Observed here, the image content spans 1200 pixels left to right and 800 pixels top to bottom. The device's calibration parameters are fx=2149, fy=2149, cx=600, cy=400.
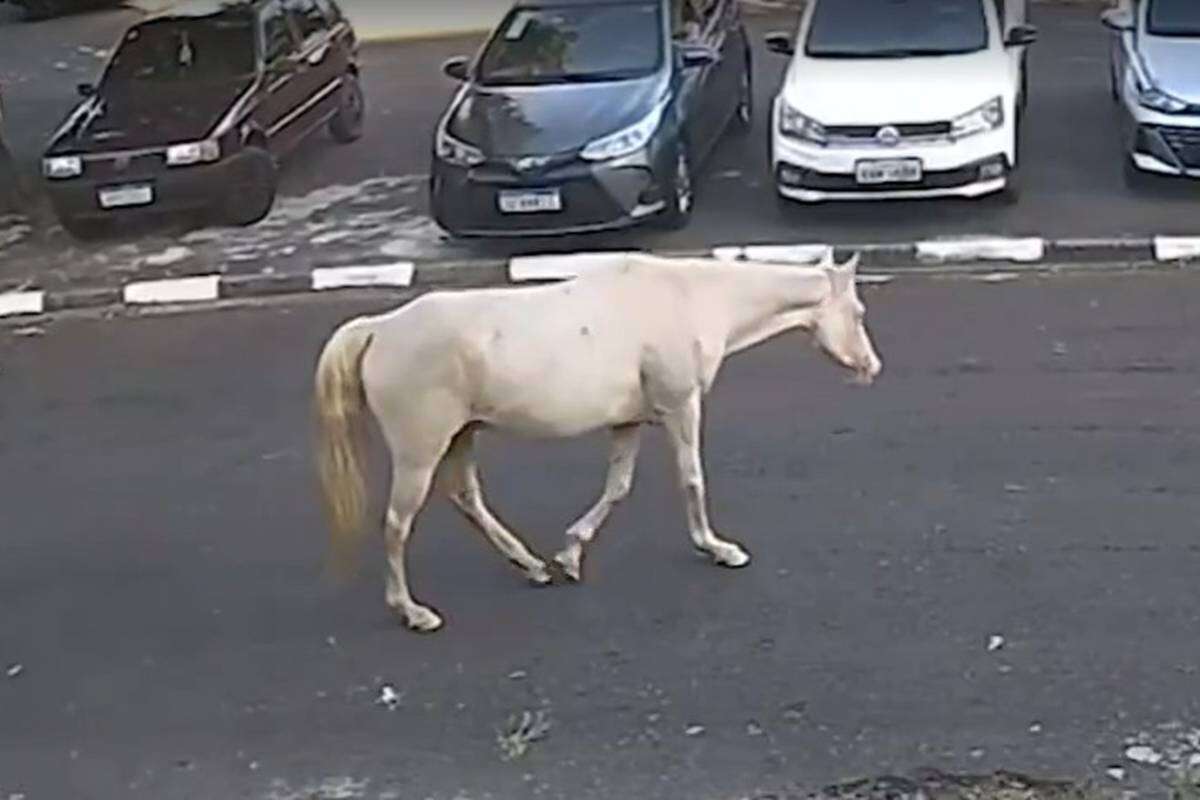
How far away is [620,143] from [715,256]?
1.36 meters

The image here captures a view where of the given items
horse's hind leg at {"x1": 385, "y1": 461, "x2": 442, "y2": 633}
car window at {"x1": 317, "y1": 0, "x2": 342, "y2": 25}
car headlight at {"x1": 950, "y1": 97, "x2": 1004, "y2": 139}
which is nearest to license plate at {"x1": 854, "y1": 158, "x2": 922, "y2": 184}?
car headlight at {"x1": 950, "y1": 97, "x2": 1004, "y2": 139}

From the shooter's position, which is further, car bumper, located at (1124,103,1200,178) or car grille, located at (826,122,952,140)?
car bumper, located at (1124,103,1200,178)

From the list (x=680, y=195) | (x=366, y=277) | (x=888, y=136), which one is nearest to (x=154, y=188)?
(x=366, y=277)

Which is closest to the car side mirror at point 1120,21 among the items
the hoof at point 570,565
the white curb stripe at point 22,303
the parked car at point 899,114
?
the parked car at point 899,114

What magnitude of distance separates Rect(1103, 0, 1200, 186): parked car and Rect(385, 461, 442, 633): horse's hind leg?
29.0ft

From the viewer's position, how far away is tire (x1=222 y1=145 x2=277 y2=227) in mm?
17906

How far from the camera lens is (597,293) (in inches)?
366

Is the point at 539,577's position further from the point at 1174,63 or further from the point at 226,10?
the point at 226,10

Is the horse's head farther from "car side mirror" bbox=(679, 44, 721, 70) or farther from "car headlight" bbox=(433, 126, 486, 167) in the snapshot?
"car side mirror" bbox=(679, 44, 721, 70)

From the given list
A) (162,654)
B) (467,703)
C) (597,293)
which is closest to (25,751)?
(162,654)

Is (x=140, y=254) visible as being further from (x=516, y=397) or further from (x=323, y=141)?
(x=516, y=397)

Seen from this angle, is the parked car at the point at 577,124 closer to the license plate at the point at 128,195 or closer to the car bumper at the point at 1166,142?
the license plate at the point at 128,195

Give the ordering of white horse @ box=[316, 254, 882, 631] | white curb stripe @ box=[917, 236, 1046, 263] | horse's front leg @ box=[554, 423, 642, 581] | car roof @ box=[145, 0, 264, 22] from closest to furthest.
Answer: white horse @ box=[316, 254, 882, 631], horse's front leg @ box=[554, 423, 642, 581], white curb stripe @ box=[917, 236, 1046, 263], car roof @ box=[145, 0, 264, 22]

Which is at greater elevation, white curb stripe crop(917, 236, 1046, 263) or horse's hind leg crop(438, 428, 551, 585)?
horse's hind leg crop(438, 428, 551, 585)
